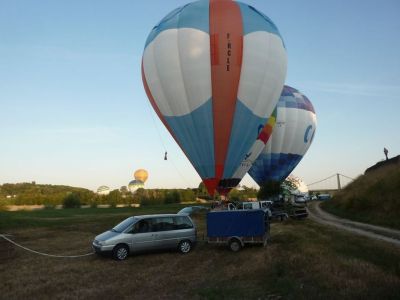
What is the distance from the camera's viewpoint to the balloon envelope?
89.8 feet

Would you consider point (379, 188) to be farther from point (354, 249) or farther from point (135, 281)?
point (135, 281)

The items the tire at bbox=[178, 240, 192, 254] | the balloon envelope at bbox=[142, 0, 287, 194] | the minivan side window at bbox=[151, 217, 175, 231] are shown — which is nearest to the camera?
the minivan side window at bbox=[151, 217, 175, 231]

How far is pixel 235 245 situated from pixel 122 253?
522 centimetres

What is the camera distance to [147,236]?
17594mm

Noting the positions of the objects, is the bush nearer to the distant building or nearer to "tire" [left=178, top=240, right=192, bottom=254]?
the distant building

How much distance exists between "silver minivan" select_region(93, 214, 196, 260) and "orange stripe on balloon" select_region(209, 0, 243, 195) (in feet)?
32.7

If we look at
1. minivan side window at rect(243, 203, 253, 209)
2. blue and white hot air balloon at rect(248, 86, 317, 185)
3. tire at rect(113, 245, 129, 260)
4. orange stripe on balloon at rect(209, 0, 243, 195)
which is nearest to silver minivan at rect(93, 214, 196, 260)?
tire at rect(113, 245, 129, 260)

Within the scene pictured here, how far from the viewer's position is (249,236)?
18.4 metres

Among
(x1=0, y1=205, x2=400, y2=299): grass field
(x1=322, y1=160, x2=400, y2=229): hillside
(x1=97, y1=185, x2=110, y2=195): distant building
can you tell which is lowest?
(x1=0, y1=205, x2=400, y2=299): grass field

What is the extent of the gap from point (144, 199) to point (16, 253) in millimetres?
87345

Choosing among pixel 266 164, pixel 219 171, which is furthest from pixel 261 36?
pixel 266 164

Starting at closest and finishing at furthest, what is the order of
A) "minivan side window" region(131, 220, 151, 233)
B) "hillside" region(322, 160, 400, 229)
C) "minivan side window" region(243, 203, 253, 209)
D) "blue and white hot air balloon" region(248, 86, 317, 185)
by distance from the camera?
"minivan side window" region(131, 220, 151, 233), "hillside" region(322, 160, 400, 229), "minivan side window" region(243, 203, 253, 209), "blue and white hot air balloon" region(248, 86, 317, 185)

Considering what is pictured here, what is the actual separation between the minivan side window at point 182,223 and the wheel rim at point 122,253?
8.99ft

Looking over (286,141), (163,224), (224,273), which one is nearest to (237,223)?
(163,224)
